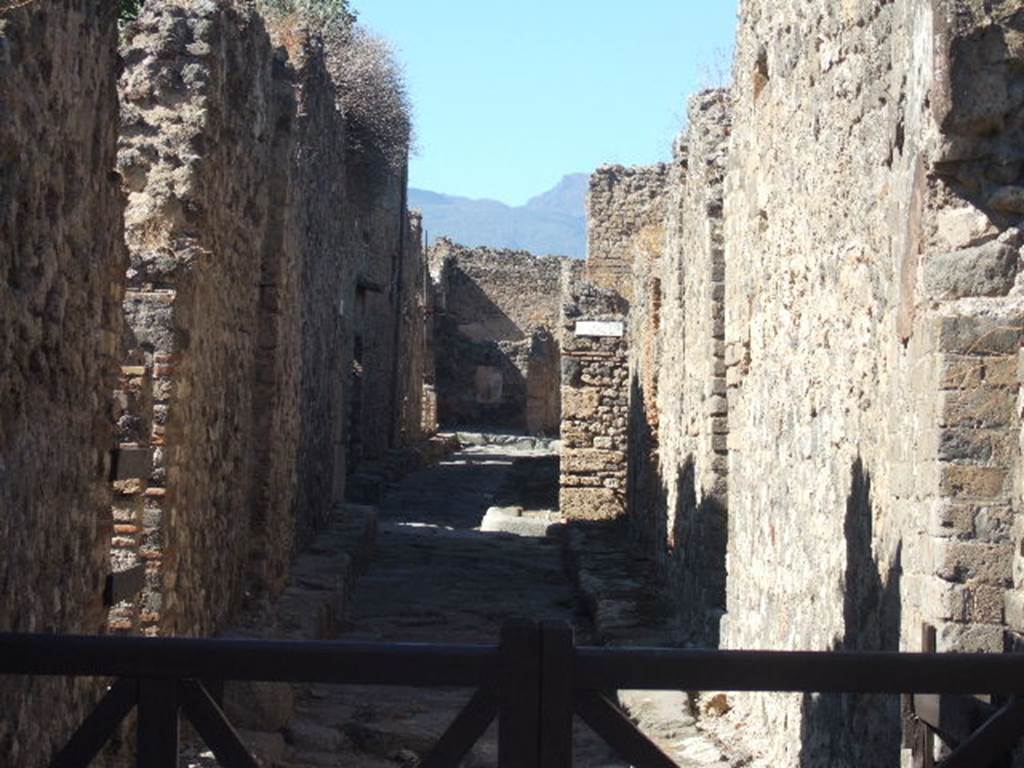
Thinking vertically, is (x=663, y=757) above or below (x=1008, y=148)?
below

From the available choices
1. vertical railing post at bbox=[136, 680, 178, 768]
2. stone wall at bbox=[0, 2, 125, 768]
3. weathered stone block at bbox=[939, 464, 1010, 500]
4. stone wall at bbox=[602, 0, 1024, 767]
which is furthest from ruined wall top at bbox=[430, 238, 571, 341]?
vertical railing post at bbox=[136, 680, 178, 768]

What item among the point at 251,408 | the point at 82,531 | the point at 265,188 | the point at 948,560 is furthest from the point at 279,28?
the point at 948,560

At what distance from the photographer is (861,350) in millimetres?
5590

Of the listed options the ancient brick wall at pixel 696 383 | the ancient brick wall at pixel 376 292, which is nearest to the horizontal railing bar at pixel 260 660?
the ancient brick wall at pixel 696 383

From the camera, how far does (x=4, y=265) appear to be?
13.0 ft

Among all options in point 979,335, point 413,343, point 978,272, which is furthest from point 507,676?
point 413,343

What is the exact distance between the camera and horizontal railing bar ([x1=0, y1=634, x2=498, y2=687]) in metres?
3.10

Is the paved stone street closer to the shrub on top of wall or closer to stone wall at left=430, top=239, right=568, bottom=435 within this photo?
the shrub on top of wall

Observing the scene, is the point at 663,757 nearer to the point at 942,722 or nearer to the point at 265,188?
the point at 942,722

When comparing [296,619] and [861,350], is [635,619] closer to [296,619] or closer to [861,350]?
[296,619]

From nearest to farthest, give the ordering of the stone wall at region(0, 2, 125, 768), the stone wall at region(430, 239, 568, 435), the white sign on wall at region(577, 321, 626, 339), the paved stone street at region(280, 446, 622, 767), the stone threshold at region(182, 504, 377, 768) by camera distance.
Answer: the stone wall at region(0, 2, 125, 768)
the stone threshold at region(182, 504, 377, 768)
the paved stone street at region(280, 446, 622, 767)
the white sign on wall at region(577, 321, 626, 339)
the stone wall at region(430, 239, 568, 435)

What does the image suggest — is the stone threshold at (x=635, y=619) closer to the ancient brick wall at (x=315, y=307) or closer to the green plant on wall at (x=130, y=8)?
the ancient brick wall at (x=315, y=307)

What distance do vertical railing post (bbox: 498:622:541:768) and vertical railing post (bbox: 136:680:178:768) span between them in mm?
594

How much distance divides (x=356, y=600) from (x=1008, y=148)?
941 cm
